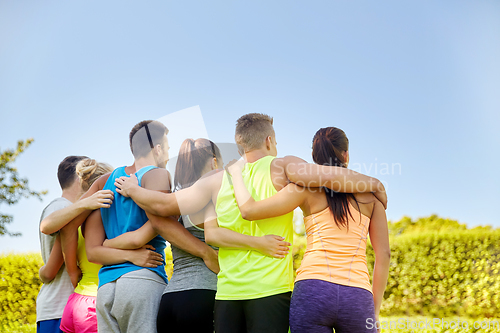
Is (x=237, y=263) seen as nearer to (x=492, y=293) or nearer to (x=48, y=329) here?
(x=48, y=329)

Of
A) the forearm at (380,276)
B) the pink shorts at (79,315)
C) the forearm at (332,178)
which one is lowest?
the pink shorts at (79,315)

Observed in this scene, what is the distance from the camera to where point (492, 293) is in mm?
6148

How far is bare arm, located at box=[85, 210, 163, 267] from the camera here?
2320 millimetres

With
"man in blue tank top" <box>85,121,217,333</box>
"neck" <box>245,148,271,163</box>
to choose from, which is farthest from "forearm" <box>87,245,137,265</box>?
"neck" <box>245,148,271,163</box>

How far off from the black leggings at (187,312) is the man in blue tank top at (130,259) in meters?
0.13

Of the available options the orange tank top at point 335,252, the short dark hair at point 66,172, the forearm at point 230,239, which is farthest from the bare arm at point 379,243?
the short dark hair at point 66,172

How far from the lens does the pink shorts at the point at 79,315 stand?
257cm

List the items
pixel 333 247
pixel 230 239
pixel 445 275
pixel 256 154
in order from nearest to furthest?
1. pixel 333 247
2. pixel 230 239
3. pixel 256 154
4. pixel 445 275

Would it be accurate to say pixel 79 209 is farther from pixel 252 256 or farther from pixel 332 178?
pixel 332 178

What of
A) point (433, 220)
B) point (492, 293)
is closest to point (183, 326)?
point (492, 293)

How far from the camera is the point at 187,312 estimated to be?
208cm

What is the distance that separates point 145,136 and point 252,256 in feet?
3.99

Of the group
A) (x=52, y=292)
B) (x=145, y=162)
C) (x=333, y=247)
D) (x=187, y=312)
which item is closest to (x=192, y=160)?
(x=145, y=162)

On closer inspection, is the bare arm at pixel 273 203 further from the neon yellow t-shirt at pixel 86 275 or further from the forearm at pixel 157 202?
the neon yellow t-shirt at pixel 86 275
